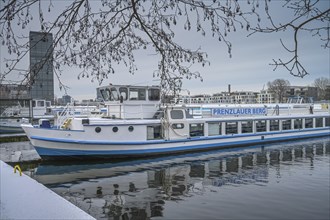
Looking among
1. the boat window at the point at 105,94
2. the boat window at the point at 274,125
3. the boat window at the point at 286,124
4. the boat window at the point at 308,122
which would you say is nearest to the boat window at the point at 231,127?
the boat window at the point at 274,125

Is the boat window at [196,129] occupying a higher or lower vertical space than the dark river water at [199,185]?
higher

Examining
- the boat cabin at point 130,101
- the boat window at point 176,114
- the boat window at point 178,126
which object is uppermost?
the boat cabin at point 130,101

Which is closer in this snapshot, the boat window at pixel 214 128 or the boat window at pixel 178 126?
the boat window at pixel 178 126

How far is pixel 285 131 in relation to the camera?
29.5 meters

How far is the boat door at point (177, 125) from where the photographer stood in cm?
2239

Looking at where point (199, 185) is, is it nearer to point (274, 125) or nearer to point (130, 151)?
point (130, 151)

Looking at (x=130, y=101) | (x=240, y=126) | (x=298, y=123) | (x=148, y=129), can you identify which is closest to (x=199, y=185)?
(x=148, y=129)

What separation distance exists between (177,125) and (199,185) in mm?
9160

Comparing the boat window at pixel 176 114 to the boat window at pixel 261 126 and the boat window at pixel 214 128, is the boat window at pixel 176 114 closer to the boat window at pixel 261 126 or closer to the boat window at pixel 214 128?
the boat window at pixel 214 128

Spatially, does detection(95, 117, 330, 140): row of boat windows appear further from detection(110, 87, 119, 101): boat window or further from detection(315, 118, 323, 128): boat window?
detection(110, 87, 119, 101): boat window

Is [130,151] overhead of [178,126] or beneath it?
beneath

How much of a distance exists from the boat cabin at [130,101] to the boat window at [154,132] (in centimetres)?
115

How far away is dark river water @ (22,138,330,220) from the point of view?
1034 cm

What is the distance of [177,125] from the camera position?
2269 centimetres
